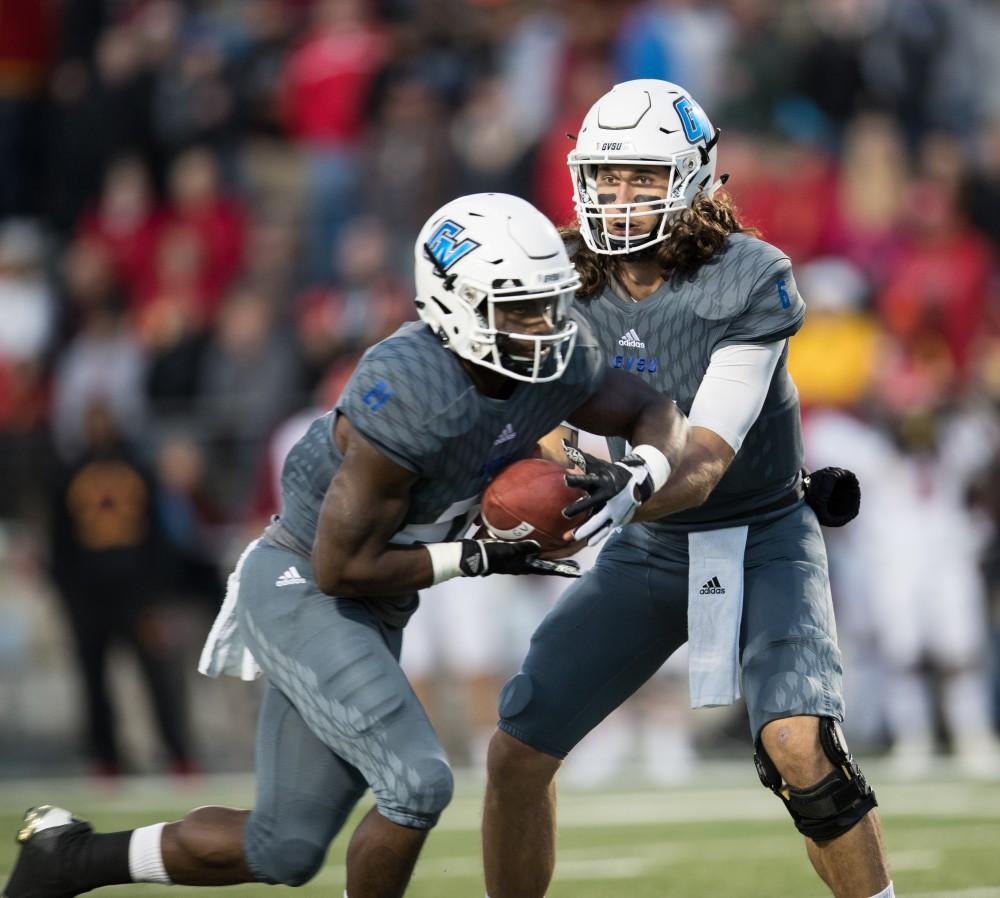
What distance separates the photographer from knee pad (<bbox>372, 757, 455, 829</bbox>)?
398cm

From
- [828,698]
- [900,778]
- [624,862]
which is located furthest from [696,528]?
[900,778]

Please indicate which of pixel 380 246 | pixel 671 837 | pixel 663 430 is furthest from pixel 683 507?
pixel 380 246

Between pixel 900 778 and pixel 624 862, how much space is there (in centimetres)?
262

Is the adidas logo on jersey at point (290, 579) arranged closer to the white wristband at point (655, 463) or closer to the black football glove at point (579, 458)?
the black football glove at point (579, 458)

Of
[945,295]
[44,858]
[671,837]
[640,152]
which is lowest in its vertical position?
[671,837]

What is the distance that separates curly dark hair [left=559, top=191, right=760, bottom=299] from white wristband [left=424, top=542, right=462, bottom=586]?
0.95 metres

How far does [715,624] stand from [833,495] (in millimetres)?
495

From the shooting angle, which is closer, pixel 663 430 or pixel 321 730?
pixel 321 730

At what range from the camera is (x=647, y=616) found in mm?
4672

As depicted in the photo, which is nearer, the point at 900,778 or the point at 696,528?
the point at 696,528

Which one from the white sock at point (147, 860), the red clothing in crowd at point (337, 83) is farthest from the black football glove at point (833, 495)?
the red clothing in crowd at point (337, 83)

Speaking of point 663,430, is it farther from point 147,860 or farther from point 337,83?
point 337,83

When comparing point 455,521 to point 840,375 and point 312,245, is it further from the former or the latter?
point 312,245

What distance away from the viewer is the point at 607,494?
159 inches
